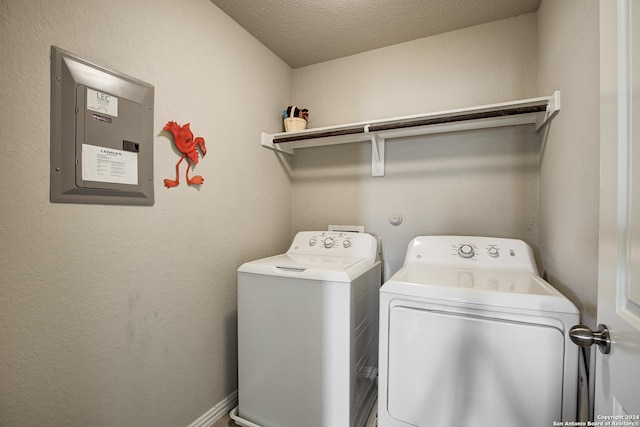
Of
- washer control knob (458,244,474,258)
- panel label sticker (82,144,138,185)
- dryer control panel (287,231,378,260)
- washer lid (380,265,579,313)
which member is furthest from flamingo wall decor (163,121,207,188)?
washer control knob (458,244,474,258)

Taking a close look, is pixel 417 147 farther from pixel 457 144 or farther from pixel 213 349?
pixel 213 349

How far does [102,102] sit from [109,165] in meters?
0.24

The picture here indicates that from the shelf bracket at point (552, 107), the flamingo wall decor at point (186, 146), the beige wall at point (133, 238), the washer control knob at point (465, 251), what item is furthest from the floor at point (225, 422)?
the shelf bracket at point (552, 107)

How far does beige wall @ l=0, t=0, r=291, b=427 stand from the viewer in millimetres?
876

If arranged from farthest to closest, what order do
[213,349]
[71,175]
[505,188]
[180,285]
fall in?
[505,188], [213,349], [180,285], [71,175]

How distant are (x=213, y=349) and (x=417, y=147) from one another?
1.79 m

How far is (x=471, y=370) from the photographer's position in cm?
100

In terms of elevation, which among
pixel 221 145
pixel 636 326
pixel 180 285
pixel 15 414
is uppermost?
pixel 221 145

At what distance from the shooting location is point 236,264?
1.71 metres

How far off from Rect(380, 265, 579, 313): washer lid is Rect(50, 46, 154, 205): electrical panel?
1.17 meters

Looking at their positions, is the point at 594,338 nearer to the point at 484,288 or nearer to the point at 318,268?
the point at 484,288

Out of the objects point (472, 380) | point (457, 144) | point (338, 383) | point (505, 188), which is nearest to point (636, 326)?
point (472, 380)

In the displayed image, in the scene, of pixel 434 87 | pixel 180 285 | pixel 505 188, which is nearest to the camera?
pixel 180 285

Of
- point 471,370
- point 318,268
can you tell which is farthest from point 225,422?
point 471,370
